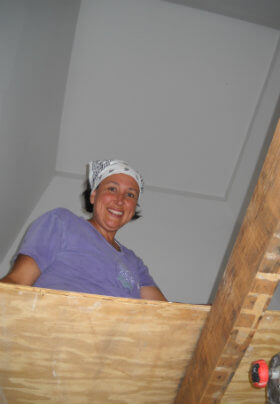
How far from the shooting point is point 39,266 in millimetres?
802

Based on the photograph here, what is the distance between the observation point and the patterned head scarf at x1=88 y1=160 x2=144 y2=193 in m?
1.18

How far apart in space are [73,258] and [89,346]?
30cm

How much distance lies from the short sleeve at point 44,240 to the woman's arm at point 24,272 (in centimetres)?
1

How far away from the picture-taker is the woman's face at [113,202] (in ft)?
3.63

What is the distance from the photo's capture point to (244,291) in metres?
0.48

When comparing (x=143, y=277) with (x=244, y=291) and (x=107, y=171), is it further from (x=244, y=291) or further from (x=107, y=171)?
(x=244, y=291)

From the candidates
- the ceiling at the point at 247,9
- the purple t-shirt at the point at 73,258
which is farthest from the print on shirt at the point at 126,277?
the ceiling at the point at 247,9

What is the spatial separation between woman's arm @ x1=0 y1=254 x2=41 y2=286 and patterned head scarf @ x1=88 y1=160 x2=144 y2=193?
0.49 metres

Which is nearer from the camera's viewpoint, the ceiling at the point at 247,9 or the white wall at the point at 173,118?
the ceiling at the point at 247,9

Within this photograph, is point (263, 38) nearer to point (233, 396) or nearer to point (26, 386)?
point (233, 396)

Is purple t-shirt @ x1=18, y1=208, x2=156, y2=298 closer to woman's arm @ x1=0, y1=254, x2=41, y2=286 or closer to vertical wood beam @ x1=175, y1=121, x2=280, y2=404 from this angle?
woman's arm @ x1=0, y1=254, x2=41, y2=286

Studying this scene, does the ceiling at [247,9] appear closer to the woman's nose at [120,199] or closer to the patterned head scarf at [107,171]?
the patterned head scarf at [107,171]

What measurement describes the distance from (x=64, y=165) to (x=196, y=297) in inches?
50.3

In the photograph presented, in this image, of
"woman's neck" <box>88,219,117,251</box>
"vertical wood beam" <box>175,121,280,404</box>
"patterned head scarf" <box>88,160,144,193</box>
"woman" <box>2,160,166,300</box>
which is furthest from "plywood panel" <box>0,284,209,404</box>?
"patterned head scarf" <box>88,160,144,193</box>
